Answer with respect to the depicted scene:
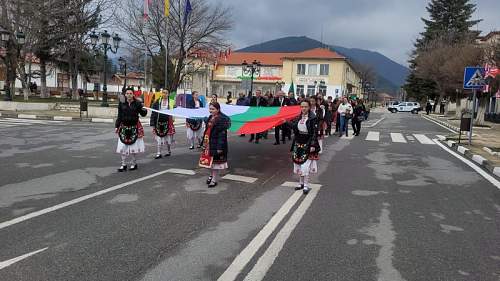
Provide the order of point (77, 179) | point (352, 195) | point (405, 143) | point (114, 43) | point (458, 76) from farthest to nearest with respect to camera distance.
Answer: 1. point (458, 76)
2. point (114, 43)
3. point (405, 143)
4. point (77, 179)
5. point (352, 195)

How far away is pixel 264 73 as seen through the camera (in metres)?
79.0

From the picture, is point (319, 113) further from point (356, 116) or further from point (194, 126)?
point (356, 116)

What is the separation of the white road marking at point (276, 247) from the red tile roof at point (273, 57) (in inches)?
2697

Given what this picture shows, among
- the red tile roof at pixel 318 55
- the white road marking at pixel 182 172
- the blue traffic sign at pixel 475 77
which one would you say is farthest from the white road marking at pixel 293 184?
the red tile roof at pixel 318 55

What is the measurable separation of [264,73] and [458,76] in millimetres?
46459

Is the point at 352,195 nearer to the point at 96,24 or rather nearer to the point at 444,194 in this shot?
the point at 444,194

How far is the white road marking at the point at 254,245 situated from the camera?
427cm

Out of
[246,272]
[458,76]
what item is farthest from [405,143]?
[458,76]

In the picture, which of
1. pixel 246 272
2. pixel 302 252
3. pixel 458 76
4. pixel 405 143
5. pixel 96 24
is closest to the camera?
pixel 246 272

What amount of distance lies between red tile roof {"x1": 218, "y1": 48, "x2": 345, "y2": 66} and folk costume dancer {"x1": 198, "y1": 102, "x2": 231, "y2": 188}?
6690cm

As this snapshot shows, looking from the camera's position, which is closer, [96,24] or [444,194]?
[444,194]

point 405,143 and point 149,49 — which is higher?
point 149,49

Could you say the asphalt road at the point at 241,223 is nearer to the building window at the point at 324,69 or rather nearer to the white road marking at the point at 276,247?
the white road marking at the point at 276,247

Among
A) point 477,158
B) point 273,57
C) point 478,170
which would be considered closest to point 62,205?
point 478,170
